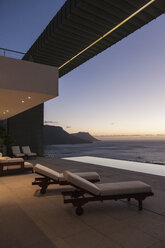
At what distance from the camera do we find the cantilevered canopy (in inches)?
236

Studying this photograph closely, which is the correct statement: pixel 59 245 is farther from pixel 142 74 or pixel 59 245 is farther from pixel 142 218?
pixel 142 74

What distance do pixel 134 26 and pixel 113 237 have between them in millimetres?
→ 6769

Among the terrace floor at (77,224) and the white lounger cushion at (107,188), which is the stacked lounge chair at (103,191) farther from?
the terrace floor at (77,224)

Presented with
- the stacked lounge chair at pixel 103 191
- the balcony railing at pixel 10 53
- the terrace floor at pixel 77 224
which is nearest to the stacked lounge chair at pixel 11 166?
the terrace floor at pixel 77 224

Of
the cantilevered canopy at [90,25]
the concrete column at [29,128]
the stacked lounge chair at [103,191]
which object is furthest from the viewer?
the concrete column at [29,128]

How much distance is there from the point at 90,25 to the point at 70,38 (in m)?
1.27

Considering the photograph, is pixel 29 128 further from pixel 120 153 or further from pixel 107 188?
pixel 120 153

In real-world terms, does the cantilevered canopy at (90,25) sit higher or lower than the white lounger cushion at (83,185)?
higher

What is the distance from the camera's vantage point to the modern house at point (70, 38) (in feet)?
19.1

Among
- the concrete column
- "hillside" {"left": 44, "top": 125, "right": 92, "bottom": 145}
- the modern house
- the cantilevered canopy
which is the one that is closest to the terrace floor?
the modern house

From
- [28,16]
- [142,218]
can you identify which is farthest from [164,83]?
[142,218]

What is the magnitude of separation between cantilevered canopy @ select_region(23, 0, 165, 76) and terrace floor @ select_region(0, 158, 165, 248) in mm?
4620

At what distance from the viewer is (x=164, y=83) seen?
907 inches

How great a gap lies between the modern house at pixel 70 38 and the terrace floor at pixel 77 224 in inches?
126
